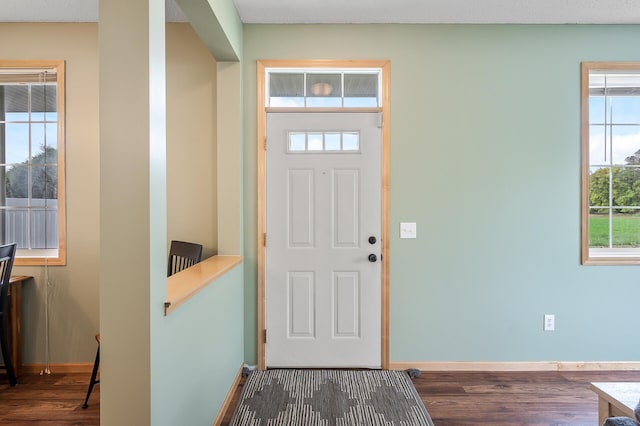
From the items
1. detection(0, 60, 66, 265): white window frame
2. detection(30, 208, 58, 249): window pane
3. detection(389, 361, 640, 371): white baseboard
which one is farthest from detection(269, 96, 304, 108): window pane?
detection(389, 361, 640, 371): white baseboard

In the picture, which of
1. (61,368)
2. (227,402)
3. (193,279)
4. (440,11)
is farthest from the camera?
(61,368)

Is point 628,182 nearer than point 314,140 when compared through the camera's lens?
No

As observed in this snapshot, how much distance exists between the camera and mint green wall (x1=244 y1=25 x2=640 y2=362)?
114 inches

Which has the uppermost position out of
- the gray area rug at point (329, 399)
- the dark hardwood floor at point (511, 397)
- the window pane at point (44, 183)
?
the window pane at point (44, 183)

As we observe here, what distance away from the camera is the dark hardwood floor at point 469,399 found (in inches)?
88.3

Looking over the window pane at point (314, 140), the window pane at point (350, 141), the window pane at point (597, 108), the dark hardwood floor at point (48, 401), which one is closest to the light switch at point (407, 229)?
the window pane at point (350, 141)

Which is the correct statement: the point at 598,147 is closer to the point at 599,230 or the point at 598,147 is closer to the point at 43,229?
the point at 599,230

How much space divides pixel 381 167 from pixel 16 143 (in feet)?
9.75

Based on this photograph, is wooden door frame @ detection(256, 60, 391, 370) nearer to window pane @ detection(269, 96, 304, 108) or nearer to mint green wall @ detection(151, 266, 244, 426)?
window pane @ detection(269, 96, 304, 108)

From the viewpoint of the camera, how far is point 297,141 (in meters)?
2.89

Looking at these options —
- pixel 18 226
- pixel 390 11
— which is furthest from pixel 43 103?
pixel 390 11

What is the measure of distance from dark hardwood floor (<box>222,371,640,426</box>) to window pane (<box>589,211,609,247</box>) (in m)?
1.03

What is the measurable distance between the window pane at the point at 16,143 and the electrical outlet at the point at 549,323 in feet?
14.4

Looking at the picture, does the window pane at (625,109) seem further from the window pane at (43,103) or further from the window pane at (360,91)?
the window pane at (43,103)
